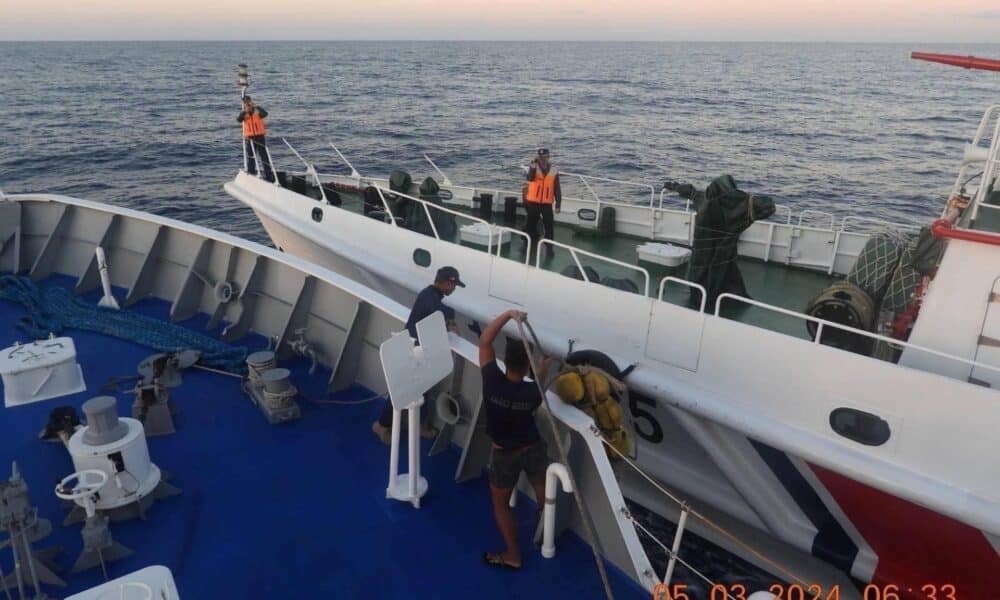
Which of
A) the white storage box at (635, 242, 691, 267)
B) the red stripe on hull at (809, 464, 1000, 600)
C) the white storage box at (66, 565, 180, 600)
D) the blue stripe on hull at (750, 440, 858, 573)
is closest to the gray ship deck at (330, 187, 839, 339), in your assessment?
the white storage box at (635, 242, 691, 267)

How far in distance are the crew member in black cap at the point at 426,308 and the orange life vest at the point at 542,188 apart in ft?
12.1

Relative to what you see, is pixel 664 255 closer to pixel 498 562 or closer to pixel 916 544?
pixel 916 544

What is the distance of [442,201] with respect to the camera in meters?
10.6

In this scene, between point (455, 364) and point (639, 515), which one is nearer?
point (455, 364)

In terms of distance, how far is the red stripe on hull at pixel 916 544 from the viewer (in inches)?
193

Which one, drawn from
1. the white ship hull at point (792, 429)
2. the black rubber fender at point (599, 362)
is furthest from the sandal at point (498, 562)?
→ the white ship hull at point (792, 429)

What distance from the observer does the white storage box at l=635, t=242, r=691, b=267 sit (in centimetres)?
781

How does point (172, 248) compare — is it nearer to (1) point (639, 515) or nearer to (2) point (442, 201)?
(2) point (442, 201)

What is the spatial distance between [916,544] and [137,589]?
5.40 m

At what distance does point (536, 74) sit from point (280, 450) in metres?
68.6

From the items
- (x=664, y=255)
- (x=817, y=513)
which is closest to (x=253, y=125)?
(x=664, y=255)

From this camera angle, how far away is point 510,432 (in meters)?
3.49

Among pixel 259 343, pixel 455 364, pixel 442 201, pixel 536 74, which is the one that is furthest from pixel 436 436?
pixel 536 74

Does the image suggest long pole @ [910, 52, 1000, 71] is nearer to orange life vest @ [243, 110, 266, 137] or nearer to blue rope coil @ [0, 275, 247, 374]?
blue rope coil @ [0, 275, 247, 374]
